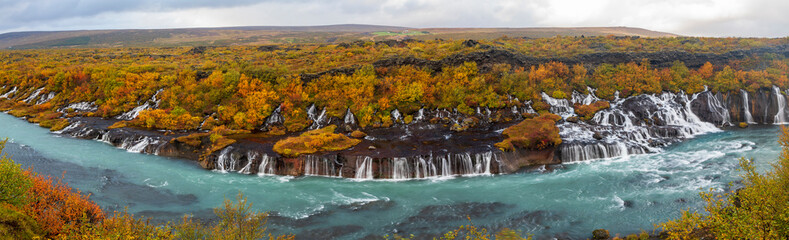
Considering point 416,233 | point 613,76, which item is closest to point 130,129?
point 416,233

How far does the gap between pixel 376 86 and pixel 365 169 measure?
22.8 meters

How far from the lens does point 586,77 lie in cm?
6097

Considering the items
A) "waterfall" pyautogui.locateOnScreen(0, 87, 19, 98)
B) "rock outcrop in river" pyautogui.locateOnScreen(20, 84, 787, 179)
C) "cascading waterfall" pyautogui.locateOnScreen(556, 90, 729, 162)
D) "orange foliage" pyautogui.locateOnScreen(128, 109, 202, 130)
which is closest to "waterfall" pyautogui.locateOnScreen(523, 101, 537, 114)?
"rock outcrop in river" pyautogui.locateOnScreen(20, 84, 787, 179)

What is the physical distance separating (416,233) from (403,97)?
29.4m

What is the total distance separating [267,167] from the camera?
36594 mm

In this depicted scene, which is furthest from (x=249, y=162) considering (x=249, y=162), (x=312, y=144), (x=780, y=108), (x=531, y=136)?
(x=780, y=108)

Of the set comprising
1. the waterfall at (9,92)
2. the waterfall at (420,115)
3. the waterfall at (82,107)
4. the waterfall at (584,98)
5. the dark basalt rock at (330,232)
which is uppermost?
the waterfall at (9,92)

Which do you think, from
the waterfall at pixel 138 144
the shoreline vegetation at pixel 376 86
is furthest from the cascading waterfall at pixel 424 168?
the waterfall at pixel 138 144

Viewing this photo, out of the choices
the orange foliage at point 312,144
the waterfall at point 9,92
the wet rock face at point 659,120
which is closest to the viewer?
the orange foliage at point 312,144

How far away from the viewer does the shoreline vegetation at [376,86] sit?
50531mm

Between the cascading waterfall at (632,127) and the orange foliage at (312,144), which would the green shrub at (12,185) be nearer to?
the orange foliage at (312,144)

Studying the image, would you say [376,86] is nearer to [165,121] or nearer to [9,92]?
[165,121]

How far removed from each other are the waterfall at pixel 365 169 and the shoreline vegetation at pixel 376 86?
441 inches

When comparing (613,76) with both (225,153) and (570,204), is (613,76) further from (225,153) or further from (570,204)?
(225,153)
